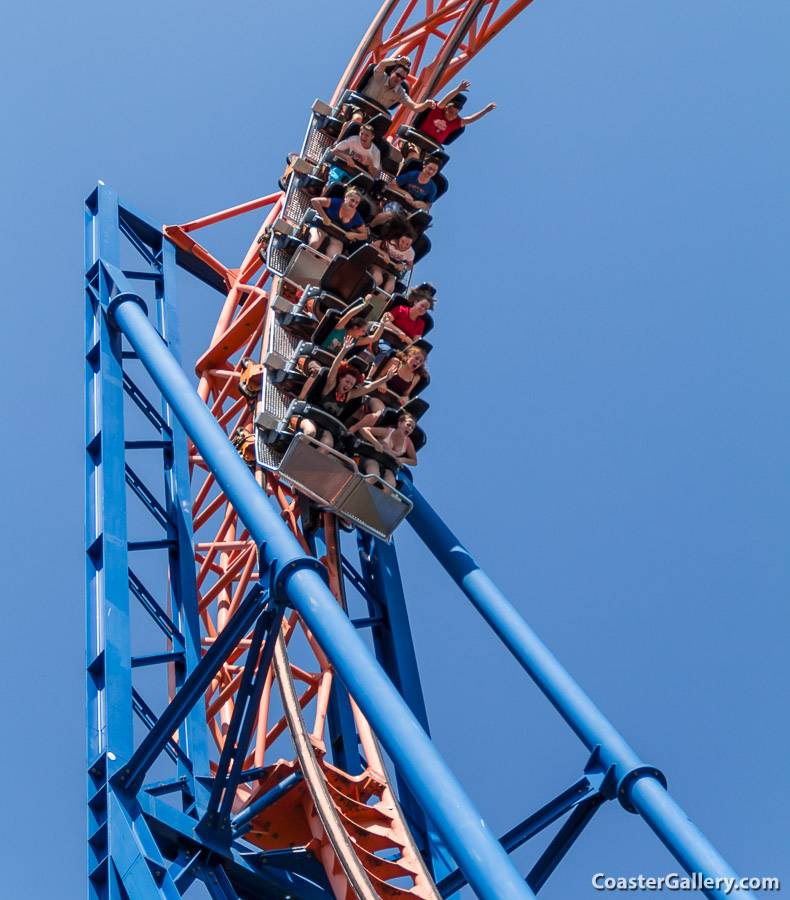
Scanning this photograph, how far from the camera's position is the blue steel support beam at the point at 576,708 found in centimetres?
773

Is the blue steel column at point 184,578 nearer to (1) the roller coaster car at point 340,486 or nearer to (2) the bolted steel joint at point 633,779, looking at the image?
(1) the roller coaster car at point 340,486

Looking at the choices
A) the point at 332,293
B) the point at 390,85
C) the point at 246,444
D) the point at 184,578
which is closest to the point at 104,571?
the point at 184,578

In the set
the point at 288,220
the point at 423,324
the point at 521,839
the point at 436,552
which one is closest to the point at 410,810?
the point at 521,839

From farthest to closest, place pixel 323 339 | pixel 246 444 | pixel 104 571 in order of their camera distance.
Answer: pixel 246 444 → pixel 323 339 → pixel 104 571

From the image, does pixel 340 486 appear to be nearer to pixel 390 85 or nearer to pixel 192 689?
pixel 192 689

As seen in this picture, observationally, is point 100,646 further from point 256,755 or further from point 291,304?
point 291,304

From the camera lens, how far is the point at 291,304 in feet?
33.7

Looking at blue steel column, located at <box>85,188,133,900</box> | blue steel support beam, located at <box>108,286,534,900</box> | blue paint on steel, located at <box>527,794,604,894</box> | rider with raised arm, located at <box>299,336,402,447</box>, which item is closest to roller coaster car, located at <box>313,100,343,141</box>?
blue steel column, located at <box>85,188,133,900</box>

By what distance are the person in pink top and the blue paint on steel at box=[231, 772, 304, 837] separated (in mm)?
5232

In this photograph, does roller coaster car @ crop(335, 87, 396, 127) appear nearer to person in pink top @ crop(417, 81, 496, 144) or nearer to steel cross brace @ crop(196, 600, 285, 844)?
person in pink top @ crop(417, 81, 496, 144)

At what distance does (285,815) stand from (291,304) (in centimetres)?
347

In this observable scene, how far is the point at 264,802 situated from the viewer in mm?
8625

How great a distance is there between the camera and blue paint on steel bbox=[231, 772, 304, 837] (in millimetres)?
8594

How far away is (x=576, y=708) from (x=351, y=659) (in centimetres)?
238
